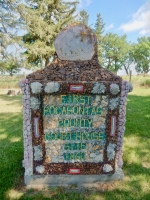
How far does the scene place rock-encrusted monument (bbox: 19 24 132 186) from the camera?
2.95 meters

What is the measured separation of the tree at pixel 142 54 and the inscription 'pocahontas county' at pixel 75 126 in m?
59.5

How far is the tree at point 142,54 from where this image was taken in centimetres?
5772

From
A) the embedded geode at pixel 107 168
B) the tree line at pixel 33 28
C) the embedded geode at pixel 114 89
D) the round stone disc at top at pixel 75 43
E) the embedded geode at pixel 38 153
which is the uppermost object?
the tree line at pixel 33 28

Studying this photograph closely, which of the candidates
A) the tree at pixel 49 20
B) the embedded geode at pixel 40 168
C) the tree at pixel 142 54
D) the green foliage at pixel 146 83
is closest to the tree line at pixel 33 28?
the tree at pixel 49 20

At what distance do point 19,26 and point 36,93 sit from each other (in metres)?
12.1

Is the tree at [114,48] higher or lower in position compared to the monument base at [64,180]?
higher

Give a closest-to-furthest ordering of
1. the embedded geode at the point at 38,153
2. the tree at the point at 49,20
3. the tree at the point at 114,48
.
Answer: the embedded geode at the point at 38,153, the tree at the point at 49,20, the tree at the point at 114,48

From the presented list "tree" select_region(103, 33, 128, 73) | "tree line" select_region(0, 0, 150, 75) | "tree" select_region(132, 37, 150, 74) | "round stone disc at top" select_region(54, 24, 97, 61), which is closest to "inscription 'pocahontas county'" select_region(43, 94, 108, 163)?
"round stone disc at top" select_region(54, 24, 97, 61)

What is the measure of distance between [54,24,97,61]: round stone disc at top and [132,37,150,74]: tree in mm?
59211

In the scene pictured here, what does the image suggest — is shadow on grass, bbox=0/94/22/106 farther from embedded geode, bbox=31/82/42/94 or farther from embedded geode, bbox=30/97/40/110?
embedded geode, bbox=31/82/42/94

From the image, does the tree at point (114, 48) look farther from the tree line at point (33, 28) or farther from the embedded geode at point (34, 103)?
the embedded geode at point (34, 103)

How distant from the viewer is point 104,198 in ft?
9.57

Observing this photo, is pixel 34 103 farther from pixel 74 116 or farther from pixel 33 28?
pixel 33 28

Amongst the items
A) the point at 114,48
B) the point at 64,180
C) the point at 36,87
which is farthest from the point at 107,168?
the point at 114,48
